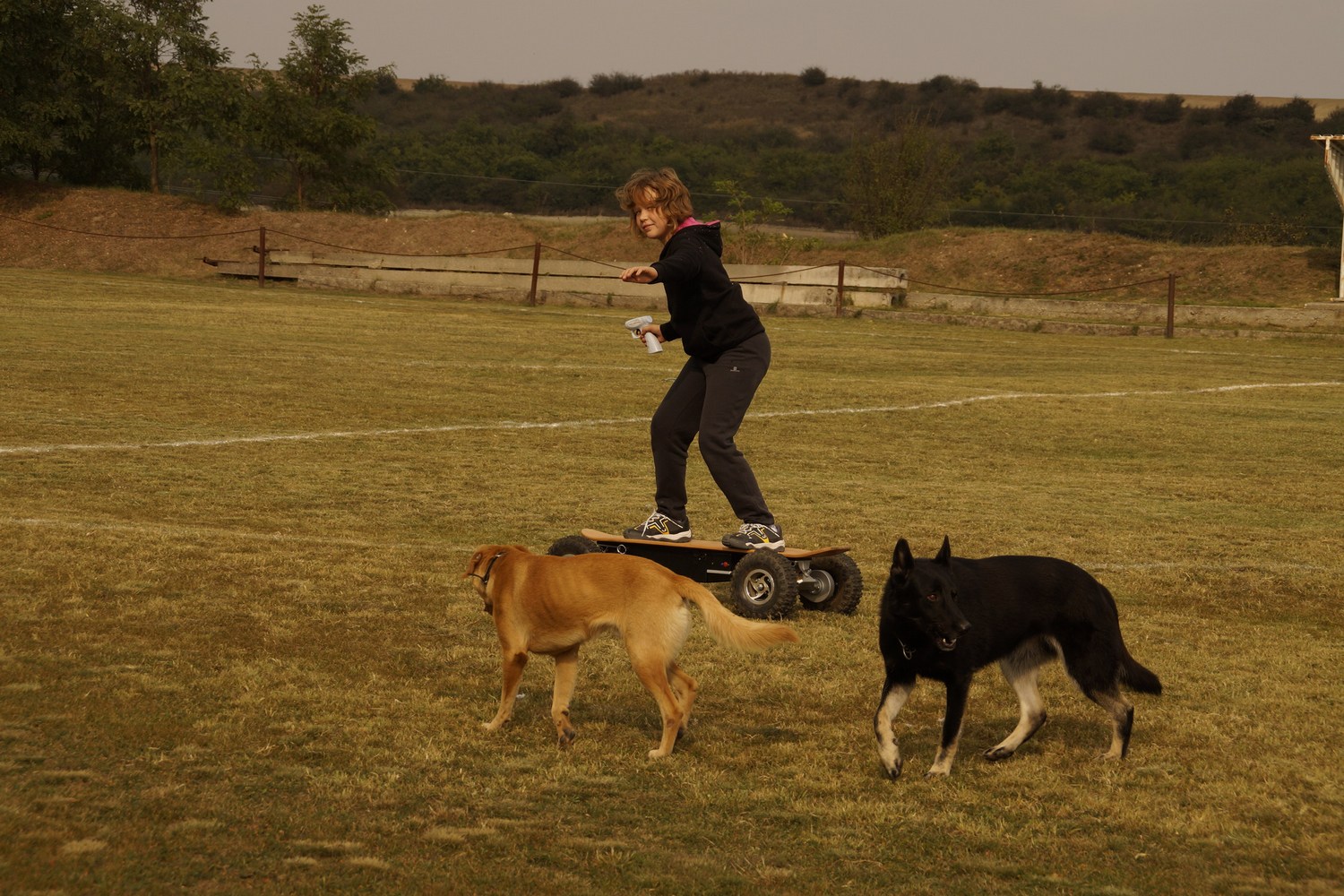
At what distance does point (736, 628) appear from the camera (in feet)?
16.9

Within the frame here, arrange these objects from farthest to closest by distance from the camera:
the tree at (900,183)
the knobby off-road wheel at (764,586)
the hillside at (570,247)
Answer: the tree at (900,183) < the hillside at (570,247) < the knobby off-road wheel at (764,586)

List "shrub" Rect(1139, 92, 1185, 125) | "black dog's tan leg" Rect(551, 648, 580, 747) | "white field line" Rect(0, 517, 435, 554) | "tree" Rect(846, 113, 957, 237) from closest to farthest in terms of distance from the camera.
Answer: "black dog's tan leg" Rect(551, 648, 580, 747) → "white field line" Rect(0, 517, 435, 554) → "tree" Rect(846, 113, 957, 237) → "shrub" Rect(1139, 92, 1185, 125)

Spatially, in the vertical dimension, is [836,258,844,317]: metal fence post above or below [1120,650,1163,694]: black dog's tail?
above

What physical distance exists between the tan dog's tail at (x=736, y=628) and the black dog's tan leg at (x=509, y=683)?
637 millimetres

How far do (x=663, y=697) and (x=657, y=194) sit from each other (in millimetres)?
3150

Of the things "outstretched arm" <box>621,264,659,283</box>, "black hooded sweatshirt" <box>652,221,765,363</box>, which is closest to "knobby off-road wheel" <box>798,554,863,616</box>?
"black hooded sweatshirt" <box>652,221,765,363</box>

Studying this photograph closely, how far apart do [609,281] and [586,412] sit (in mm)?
24631

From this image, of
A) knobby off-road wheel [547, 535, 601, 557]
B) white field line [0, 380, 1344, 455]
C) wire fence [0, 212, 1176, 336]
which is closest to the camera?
knobby off-road wheel [547, 535, 601, 557]

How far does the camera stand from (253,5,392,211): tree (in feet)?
164

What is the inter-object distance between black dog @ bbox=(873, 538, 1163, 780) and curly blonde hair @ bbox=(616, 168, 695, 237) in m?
2.86

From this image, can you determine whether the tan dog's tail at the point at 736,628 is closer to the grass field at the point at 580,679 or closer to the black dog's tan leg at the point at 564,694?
the grass field at the point at 580,679

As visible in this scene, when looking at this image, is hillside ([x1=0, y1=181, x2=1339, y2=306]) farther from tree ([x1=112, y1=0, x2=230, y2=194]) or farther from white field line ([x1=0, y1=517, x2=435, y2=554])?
white field line ([x1=0, y1=517, x2=435, y2=554])

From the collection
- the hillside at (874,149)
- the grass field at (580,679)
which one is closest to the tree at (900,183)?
the hillside at (874,149)

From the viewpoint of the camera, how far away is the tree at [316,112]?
50125 mm
